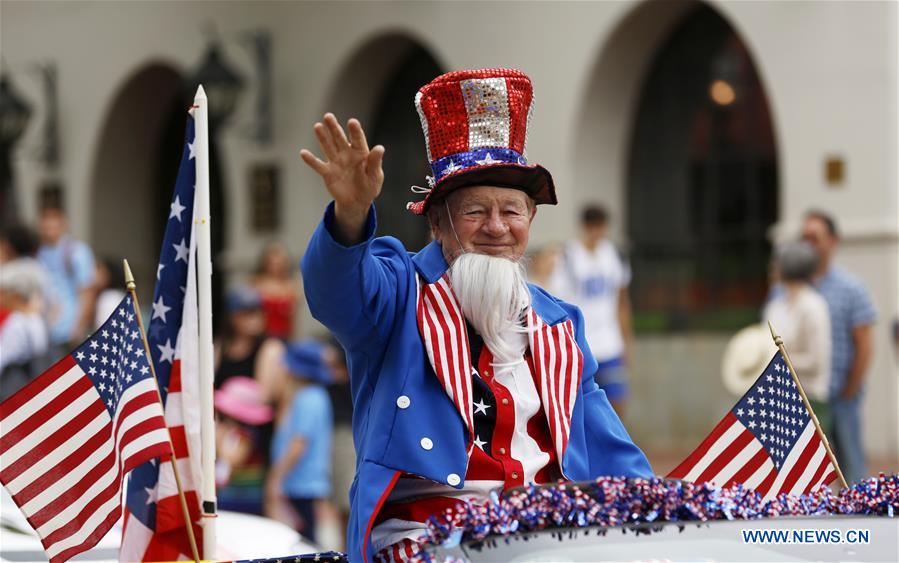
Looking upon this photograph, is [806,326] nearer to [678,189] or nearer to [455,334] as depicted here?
[455,334]

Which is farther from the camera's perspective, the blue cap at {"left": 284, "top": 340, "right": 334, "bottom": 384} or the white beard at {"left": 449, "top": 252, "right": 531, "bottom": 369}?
the blue cap at {"left": 284, "top": 340, "right": 334, "bottom": 384}

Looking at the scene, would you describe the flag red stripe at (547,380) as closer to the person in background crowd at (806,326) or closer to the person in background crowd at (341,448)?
the person in background crowd at (806,326)

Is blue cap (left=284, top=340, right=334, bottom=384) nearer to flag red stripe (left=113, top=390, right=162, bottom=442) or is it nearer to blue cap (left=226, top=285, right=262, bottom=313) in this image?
blue cap (left=226, top=285, right=262, bottom=313)

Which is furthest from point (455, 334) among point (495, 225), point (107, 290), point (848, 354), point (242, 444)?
point (107, 290)

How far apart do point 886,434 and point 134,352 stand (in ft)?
28.5

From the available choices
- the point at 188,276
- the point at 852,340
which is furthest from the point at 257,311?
the point at 188,276

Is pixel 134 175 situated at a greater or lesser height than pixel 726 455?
greater

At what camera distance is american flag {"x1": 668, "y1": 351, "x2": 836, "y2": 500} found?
447 centimetres

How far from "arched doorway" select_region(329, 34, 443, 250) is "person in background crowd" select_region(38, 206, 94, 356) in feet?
13.0

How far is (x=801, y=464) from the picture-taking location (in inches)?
178

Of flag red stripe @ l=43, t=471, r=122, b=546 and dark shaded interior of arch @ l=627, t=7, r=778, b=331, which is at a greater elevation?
dark shaded interior of arch @ l=627, t=7, r=778, b=331

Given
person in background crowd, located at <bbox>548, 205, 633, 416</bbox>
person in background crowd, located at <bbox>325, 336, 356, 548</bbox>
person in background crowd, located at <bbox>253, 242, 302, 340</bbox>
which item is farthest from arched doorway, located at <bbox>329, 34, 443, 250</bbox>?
person in background crowd, located at <bbox>325, 336, 356, 548</bbox>

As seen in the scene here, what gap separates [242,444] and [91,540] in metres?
4.35

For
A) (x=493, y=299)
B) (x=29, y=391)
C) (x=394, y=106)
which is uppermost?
(x=394, y=106)
